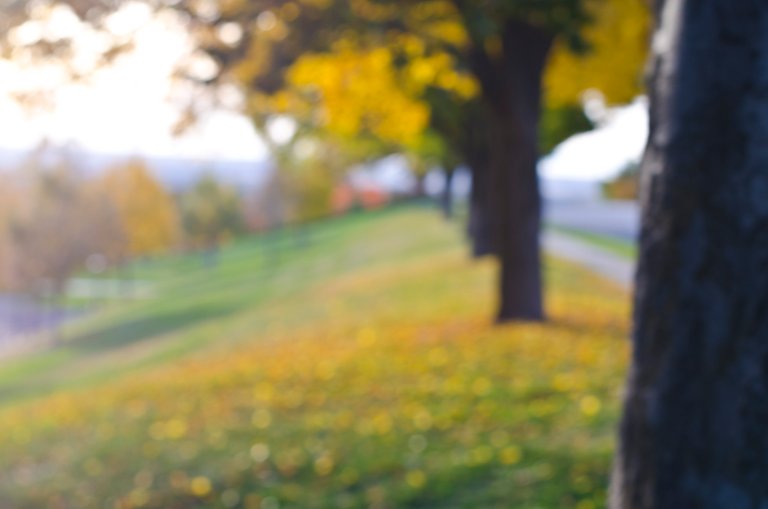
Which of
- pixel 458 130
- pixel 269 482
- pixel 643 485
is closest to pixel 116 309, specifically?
pixel 458 130

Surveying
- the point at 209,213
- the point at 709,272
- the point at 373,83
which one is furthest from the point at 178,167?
the point at 709,272

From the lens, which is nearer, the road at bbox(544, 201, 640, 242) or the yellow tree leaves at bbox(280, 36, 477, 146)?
the yellow tree leaves at bbox(280, 36, 477, 146)

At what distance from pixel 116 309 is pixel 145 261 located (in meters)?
17.6

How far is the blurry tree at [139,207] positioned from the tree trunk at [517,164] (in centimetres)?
2864

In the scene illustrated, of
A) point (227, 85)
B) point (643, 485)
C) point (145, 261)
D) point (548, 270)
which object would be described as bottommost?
point (145, 261)

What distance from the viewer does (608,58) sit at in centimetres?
1444

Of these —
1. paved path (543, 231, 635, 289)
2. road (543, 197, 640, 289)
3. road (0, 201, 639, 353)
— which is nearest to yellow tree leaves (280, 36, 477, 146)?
road (543, 197, 640, 289)

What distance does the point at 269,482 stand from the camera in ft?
24.3

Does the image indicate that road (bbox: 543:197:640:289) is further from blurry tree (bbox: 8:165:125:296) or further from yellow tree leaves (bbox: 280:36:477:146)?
blurry tree (bbox: 8:165:125:296)

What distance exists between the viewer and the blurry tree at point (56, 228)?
39281mm

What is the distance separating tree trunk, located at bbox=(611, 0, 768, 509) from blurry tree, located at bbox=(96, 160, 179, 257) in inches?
1499

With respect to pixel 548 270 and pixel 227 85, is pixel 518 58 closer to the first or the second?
pixel 227 85

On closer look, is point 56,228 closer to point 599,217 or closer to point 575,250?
point 575,250

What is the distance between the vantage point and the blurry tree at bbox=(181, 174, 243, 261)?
49.9m
